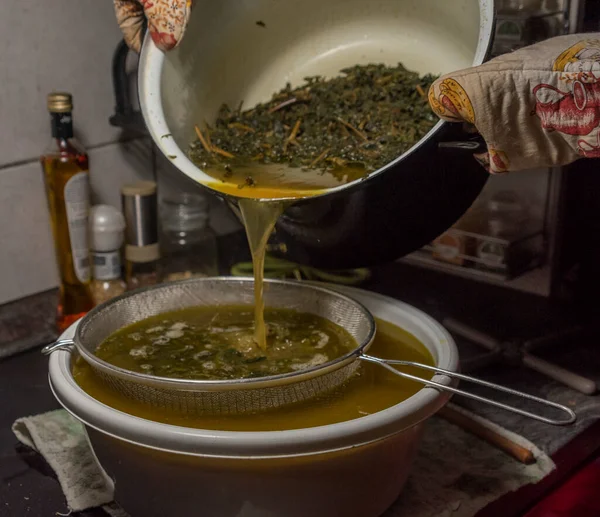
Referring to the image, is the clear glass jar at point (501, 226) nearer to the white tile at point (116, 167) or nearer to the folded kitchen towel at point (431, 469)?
the folded kitchen towel at point (431, 469)

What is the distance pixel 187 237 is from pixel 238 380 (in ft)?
2.48

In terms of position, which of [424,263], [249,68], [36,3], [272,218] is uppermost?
[36,3]

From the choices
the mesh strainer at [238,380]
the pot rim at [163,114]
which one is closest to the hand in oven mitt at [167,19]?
the pot rim at [163,114]

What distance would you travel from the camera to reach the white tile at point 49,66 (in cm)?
119

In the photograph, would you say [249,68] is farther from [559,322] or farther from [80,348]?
[559,322]

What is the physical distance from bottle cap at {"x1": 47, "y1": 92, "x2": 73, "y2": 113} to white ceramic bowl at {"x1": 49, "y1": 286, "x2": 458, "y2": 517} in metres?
0.56

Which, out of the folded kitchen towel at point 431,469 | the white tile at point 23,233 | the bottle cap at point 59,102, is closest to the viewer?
the folded kitchen towel at point 431,469

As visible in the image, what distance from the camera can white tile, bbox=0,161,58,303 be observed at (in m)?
1.23

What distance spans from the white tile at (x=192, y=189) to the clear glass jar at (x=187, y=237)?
4cm

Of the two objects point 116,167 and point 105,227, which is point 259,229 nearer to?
point 105,227

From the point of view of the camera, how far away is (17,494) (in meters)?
0.81

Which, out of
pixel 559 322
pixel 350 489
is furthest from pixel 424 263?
pixel 350 489

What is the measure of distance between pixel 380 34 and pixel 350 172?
352mm

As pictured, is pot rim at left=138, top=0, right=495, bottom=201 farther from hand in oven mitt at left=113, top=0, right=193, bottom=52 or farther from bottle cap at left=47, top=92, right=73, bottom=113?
bottle cap at left=47, top=92, right=73, bottom=113
